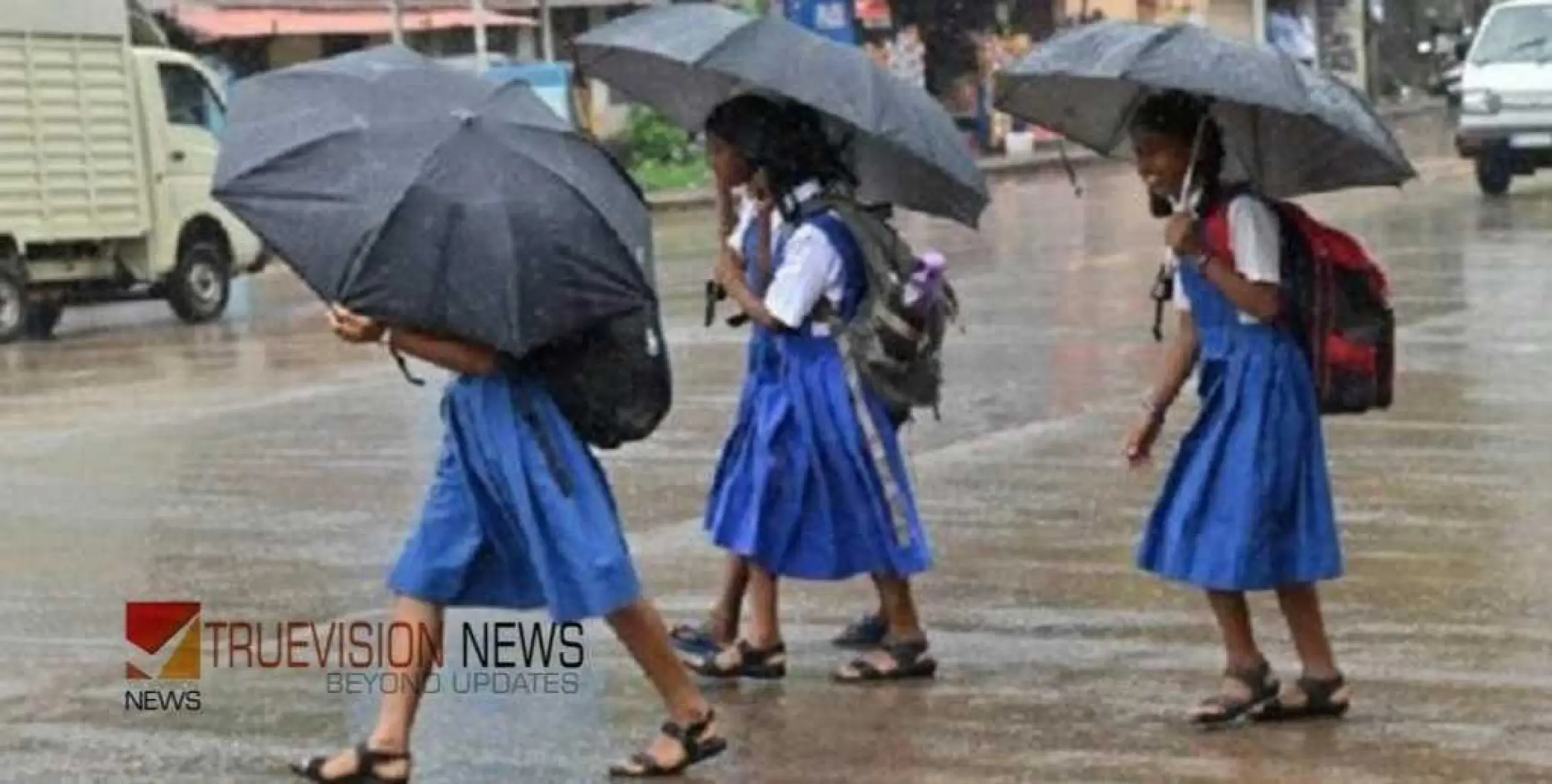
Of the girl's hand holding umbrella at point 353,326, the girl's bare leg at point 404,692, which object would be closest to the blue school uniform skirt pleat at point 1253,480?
the girl's bare leg at point 404,692

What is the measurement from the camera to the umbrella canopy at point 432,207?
6.58 metres

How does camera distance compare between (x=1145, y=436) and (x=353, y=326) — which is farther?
(x=1145, y=436)

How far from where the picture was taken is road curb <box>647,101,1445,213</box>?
126 ft

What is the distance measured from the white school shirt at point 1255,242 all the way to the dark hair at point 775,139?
122cm

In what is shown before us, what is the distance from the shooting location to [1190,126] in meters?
7.50

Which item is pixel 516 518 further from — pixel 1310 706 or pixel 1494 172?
pixel 1494 172

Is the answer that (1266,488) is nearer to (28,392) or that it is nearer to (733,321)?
(733,321)

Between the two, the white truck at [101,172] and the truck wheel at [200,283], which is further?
the truck wheel at [200,283]

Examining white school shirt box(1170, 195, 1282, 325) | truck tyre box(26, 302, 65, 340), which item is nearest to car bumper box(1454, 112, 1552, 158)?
truck tyre box(26, 302, 65, 340)

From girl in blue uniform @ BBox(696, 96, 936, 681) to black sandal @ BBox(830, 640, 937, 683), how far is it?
26 centimetres

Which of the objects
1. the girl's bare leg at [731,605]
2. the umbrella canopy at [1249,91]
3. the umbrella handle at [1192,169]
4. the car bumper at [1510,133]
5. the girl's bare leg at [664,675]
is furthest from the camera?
the car bumper at [1510,133]

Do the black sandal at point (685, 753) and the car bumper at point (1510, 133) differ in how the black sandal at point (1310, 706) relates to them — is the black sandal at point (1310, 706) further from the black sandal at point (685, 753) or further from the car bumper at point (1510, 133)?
the car bumper at point (1510, 133)

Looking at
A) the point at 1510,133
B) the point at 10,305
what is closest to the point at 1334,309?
the point at 10,305

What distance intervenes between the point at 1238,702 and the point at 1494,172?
2440 centimetres
